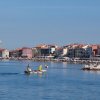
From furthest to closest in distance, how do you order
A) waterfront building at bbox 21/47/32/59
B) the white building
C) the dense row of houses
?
the white building, waterfront building at bbox 21/47/32/59, the dense row of houses

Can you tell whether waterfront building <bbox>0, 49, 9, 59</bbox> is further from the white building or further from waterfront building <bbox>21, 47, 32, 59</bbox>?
waterfront building <bbox>21, 47, 32, 59</bbox>

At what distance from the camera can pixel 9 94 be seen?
29.2m

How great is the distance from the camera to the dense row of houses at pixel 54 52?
126 m

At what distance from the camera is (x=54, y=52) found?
143375 mm

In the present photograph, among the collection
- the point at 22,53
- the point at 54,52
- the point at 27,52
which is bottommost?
the point at 54,52

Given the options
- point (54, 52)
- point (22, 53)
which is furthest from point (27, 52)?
point (54, 52)

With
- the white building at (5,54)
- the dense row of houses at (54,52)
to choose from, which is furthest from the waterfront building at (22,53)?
the white building at (5,54)

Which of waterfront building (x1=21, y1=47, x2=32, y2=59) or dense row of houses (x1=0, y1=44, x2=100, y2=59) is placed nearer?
dense row of houses (x1=0, y1=44, x2=100, y2=59)

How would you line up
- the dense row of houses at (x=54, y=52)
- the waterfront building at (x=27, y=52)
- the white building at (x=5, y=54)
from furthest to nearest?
the white building at (x=5, y=54) < the waterfront building at (x=27, y=52) < the dense row of houses at (x=54, y=52)

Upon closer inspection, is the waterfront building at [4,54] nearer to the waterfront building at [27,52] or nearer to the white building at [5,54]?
the white building at [5,54]

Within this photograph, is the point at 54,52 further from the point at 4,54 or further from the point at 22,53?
the point at 4,54

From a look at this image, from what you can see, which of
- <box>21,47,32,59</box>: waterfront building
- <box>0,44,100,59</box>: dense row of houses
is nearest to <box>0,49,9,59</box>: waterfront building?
<box>0,44,100,59</box>: dense row of houses

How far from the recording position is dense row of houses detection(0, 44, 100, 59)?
12638cm

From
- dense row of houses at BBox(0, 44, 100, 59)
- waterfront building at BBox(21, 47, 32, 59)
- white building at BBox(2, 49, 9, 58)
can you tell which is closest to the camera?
dense row of houses at BBox(0, 44, 100, 59)
